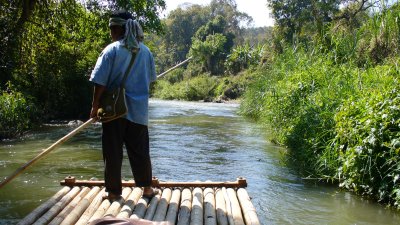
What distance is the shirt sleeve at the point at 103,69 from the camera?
3289 mm

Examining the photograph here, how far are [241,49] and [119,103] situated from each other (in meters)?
31.8

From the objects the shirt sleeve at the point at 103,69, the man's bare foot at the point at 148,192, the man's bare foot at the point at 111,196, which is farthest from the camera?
the man's bare foot at the point at 148,192

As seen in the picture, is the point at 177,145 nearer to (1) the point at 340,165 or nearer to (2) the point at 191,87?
(1) the point at 340,165

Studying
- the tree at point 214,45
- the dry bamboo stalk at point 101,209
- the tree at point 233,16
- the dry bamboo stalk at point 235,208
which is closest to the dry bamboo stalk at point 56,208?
the dry bamboo stalk at point 101,209

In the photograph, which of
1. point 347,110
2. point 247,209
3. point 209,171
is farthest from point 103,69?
point 209,171

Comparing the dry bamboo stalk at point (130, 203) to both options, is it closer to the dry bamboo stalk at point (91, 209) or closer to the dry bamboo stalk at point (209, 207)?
the dry bamboo stalk at point (91, 209)

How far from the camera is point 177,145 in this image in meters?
8.84

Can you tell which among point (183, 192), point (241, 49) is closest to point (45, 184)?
point (183, 192)

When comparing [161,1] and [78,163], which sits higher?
[161,1]

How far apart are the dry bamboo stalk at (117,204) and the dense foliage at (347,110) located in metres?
2.49

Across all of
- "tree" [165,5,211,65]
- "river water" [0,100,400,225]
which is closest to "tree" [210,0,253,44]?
"tree" [165,5,211,65]

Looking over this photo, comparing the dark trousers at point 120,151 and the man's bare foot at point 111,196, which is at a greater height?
the dark trousers at point 120,151

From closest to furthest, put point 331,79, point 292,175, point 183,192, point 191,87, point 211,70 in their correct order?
point 183,192
point 292,175
point 331,79
point 191,87
point 211,70

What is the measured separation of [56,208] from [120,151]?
2.04 ft
